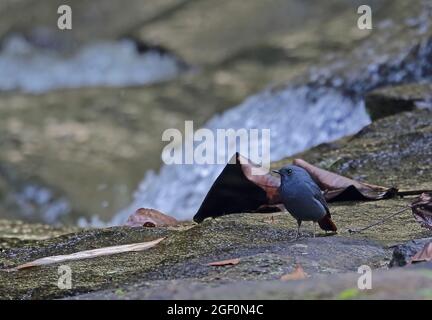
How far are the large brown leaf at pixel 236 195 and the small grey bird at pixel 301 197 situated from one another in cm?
70

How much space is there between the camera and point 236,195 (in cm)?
371

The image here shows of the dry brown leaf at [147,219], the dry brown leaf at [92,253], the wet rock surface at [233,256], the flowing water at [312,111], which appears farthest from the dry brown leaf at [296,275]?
the flowing water at [312,111]

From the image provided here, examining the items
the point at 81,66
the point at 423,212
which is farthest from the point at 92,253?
the point at 81,66

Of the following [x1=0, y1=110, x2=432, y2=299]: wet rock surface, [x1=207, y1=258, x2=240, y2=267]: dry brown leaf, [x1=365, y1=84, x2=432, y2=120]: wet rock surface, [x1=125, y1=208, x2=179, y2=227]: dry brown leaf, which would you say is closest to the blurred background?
[x1=365, y1=84, x2=432, y2=120]: wet rock surface


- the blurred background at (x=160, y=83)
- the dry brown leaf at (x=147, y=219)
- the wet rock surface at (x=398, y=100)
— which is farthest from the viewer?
the blurred background at (x=160, y=83)

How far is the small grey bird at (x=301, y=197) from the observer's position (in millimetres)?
2912

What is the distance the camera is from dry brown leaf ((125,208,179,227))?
357 centimetres

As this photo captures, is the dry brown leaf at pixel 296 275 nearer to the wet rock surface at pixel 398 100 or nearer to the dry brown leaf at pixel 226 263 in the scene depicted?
the dry brown leaf at pixel 226 263

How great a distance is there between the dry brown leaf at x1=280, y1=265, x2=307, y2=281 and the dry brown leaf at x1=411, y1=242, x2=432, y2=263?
0.26 metres

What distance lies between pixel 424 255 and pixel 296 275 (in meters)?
0.31

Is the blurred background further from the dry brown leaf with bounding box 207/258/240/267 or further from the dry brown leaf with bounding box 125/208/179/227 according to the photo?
the dry brown leaf with bounding box 207/258/240/267

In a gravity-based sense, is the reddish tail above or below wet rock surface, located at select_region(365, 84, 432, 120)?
below

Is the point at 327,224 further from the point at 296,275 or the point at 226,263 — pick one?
the point at 296,275

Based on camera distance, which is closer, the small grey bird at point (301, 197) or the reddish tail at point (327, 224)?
the small grey bird at point (301, 197)
